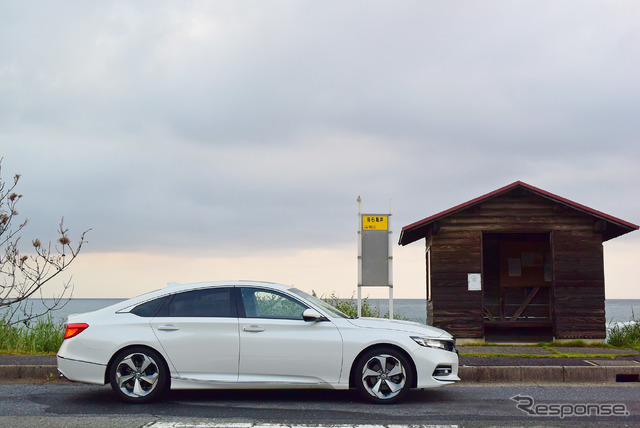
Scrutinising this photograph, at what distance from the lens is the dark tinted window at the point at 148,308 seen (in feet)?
30.2

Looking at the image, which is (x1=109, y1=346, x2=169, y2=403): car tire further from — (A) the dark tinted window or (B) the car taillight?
(B) the car taillight

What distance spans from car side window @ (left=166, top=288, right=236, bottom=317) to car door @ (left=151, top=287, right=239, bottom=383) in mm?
21

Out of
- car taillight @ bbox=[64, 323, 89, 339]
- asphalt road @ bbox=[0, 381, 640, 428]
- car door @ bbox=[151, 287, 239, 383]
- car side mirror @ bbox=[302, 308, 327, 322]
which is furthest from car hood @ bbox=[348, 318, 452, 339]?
car taillight @ bbox=[64, 323, 89, 339]

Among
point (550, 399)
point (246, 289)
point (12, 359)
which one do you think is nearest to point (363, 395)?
point (246, 289)

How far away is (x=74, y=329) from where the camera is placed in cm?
909

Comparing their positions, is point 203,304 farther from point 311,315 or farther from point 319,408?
point 319,408

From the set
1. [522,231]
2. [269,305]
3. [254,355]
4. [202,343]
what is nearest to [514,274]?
[522,231]

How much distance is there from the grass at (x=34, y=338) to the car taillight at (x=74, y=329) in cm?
567

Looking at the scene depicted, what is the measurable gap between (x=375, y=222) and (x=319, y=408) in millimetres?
7570

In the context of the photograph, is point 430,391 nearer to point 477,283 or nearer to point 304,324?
point 304,324

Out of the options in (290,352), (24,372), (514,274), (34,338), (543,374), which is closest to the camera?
(290,352)

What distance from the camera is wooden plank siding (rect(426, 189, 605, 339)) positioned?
1753cm

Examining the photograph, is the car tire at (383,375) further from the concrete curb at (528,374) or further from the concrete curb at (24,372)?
the concrete curb at (24,372)

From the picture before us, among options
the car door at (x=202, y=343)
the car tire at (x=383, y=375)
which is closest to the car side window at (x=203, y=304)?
the car door at (x=202, y=343)
